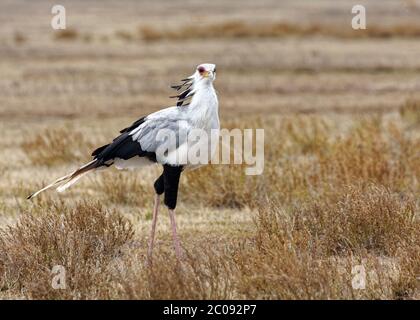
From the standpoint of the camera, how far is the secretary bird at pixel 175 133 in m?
7.29

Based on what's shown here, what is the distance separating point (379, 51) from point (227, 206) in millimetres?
20350

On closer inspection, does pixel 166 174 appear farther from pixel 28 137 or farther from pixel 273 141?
pixel 28 137

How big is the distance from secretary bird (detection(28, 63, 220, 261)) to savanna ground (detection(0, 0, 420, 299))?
618mm

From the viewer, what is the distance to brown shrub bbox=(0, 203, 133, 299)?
7.16 m

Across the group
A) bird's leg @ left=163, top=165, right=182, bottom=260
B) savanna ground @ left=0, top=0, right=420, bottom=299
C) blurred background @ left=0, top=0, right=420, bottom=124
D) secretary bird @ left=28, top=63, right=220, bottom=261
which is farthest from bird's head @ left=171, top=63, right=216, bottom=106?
A: blurred background @ left=0, top=0, right=420, bottom=124

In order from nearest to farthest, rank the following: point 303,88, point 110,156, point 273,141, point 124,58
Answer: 1. point 110,156
2. point 273,141
3. point 303,88
4. point 124,58

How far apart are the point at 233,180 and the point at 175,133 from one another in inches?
143

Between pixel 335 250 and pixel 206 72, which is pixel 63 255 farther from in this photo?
pixel 335 250

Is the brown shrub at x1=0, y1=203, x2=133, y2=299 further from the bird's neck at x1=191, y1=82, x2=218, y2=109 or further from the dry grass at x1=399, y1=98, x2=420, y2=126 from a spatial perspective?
the dry grass at x1=399, y1=98, x2=420, y2=126

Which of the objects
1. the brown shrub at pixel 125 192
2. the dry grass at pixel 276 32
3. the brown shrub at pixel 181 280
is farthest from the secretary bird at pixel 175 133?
the dry grass at pixel 276 32

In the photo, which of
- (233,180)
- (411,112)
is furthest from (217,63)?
(233,180)

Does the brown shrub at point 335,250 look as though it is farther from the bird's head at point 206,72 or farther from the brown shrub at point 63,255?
the bird's head at point 206,72

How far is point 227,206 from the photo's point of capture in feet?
35.9
